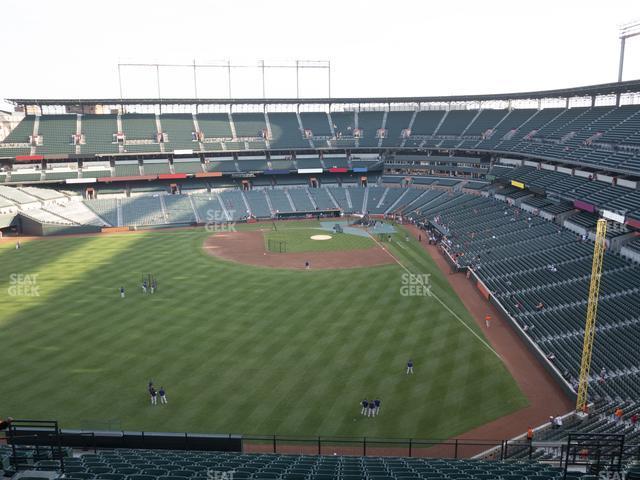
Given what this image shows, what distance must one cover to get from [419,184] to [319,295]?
2241 inches

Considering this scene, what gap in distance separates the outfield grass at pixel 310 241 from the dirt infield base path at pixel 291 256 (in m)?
1.71

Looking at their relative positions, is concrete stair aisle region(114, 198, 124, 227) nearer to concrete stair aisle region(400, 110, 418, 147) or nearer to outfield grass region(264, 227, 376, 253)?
outfield grass region(264, 227, 376, 253)

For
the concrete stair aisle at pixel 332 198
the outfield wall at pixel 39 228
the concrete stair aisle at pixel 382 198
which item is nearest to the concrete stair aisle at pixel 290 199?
the concrete stair aisle at pixel 332 198

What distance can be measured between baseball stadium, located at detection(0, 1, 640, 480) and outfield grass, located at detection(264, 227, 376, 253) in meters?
0.68

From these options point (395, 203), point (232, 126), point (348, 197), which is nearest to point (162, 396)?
point (395, 203)

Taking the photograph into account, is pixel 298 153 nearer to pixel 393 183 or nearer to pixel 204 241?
pixel 393 183

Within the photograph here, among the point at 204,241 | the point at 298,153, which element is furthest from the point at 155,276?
the point at 298,153

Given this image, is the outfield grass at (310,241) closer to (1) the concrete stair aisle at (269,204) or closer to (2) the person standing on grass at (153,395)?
(1) the concrete stair aisle at (269,204)

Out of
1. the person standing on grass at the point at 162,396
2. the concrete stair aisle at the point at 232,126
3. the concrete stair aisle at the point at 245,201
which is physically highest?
the concrete stair aisle at the point at 232,126

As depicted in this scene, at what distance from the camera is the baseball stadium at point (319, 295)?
21969 millimetres

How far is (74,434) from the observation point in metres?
21.6

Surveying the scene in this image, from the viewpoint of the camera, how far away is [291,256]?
58.9 m

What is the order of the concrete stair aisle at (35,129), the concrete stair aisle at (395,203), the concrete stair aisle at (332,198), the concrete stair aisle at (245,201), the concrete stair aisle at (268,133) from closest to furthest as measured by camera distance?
the concrete stair aisle at (35,129)
the concrete stair aisle at (245,201)
the concrete stair aisle at (395,203)
the concrete stair aisle at (332,198)
the concrete stair aisle at (268,133)

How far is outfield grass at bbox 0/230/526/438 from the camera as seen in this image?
25.3 meters
